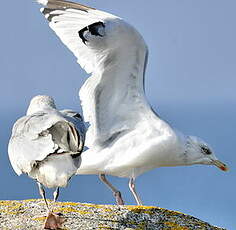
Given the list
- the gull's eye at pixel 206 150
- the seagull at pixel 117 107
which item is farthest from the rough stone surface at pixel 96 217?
the gull's eye at pixel 206 150

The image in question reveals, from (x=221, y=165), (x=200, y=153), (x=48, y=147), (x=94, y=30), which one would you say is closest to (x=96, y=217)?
(x=48, y=147)

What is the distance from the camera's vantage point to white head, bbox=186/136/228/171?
51.0 ft

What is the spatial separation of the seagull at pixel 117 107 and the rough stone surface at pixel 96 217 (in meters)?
2.33

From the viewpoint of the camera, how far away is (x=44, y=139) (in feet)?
35.0

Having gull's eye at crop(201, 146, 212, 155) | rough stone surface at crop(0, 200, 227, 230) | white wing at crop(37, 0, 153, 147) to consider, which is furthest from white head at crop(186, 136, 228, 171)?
rough stone surface at crop(0, 200, 227, 230)

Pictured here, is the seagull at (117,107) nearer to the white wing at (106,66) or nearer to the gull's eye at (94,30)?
the white wing at (106,66)

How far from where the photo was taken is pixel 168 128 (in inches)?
593

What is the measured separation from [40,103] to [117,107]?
12.0 ft

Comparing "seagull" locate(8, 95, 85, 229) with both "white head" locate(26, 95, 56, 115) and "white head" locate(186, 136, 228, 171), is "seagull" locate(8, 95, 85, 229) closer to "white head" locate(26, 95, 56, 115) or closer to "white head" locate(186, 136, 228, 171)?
"white head" locate(26, 95, 56, 115)

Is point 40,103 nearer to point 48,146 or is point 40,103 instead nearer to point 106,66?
point 48,146

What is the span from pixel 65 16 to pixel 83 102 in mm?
1562

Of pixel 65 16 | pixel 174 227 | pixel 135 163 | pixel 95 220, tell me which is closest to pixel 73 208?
pixel 95 220

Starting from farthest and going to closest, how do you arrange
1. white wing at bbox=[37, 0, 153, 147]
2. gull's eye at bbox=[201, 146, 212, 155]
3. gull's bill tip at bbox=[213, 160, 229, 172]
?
gull's bill tip at bbox=[213, 160, 229, 172]
gull's eye at bbox=[201, 146, 212, 155]
white wing at bbox=[37, 0, 153, 147]

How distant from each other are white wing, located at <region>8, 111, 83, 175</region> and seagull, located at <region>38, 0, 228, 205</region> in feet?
12.8
